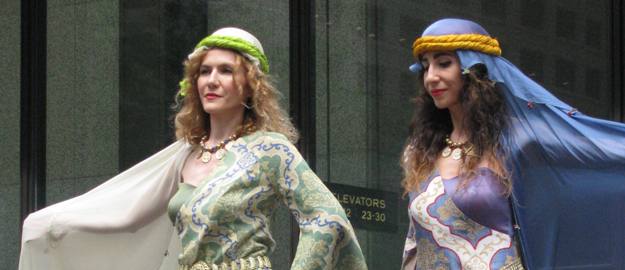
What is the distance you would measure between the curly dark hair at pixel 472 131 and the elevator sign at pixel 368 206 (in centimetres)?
301

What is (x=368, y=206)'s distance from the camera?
35.6ft

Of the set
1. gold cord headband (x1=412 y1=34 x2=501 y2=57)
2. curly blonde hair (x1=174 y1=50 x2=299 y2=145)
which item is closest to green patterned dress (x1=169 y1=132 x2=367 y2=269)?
curly blonde hair (x1=174 y1=50 x2=299 y2=145)

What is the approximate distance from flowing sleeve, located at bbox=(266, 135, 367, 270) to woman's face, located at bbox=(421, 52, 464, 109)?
0.63 meters

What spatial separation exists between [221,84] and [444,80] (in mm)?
944

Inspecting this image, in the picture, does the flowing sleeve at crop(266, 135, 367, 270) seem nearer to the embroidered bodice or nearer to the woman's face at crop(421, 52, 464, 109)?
the embroidered bodice

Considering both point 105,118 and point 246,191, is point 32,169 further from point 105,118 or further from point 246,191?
point 246,191

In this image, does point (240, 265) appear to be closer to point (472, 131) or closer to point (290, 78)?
point (472, 131)

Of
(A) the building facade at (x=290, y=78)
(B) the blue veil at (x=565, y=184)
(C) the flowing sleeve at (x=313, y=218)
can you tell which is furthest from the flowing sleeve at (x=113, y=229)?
(A) the building facade at (x=290, y=78)

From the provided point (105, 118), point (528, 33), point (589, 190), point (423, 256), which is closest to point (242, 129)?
point (423, 256)

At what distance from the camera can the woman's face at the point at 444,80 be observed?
7574 mm

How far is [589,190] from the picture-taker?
24.6 ft

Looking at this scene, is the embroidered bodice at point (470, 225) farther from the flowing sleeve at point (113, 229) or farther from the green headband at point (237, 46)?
the flowing sleeve at point (113, 229)

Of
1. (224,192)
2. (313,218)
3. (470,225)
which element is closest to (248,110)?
(224,192)

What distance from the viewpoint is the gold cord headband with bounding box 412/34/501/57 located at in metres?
7.58
